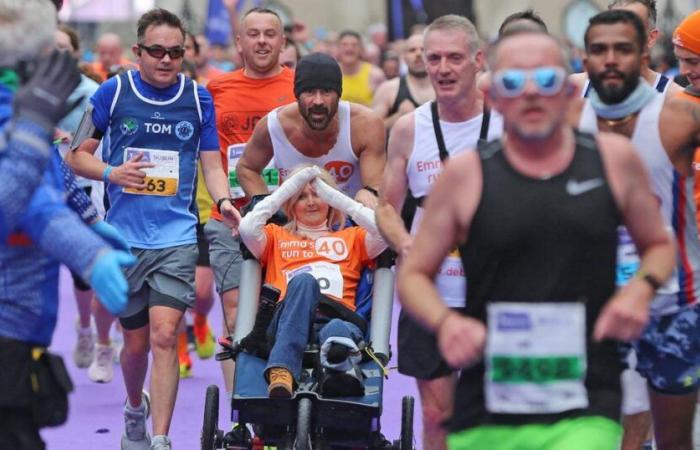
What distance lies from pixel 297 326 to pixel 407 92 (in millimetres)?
6667

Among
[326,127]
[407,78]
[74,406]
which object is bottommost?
[74,406]

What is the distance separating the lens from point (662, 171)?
6.34m

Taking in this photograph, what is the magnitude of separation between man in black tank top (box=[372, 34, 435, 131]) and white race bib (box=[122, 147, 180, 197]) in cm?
503

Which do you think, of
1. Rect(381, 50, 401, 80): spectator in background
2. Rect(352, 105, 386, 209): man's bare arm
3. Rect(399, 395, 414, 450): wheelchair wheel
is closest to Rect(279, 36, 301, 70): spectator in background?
Rect(352, 105, 386, 209): man's bare arm

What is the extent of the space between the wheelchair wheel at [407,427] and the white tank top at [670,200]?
165 cm

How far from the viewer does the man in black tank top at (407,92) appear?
543 inches

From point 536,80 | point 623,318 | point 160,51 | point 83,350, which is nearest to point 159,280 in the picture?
point 160,51

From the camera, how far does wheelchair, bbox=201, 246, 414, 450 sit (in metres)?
7.30

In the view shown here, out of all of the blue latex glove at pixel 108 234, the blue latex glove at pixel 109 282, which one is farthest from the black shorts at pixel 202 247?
the blue latex glove at pixel 109 282

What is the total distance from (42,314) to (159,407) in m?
3.16

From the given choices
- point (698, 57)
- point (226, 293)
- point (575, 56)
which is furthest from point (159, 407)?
point (575, 56)

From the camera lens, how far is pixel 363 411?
7.29 metres

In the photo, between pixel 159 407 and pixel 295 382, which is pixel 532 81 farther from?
pixel 159 407

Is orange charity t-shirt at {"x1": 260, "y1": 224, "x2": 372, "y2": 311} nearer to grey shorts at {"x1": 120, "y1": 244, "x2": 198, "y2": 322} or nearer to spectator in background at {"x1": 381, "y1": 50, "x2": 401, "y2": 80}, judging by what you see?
grey shorts at {"x1": 120, "y1": 244, "x2": 198, "y2": 322}
